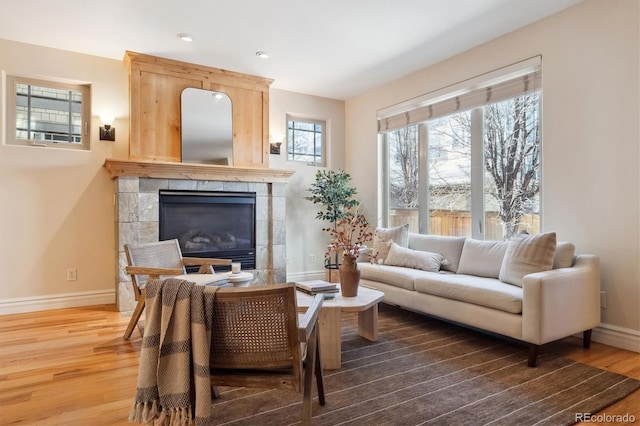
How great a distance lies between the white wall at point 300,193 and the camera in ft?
17.5

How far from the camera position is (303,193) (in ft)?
18.0

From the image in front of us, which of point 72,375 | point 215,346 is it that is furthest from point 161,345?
point 72,375

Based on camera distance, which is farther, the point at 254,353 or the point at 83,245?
the point at 83,245

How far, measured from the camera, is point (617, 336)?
2.89 meters

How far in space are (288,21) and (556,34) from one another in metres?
2.33

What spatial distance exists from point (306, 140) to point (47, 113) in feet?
10.3

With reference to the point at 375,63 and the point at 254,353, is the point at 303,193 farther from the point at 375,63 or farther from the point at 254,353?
the point at 254,353

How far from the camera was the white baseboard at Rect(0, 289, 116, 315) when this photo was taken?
3.84 metres

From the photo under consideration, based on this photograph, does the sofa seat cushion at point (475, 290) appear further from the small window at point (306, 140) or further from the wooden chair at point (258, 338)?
the small window at point (306, 140)

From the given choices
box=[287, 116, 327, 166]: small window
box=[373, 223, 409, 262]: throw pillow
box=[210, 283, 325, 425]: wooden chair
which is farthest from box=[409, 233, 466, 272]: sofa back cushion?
box=[210, 283, 325, 425]: wooden chair

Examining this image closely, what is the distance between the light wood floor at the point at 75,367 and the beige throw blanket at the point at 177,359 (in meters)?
0.58

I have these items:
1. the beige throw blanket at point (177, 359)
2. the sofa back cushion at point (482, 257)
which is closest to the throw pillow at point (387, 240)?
the sofa back cushion at point (482, 257)

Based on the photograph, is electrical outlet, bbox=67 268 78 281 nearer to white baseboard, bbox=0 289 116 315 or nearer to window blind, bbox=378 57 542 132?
white baseboard, bbox=0 289 116 315

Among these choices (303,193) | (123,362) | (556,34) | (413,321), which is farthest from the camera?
(303,193)
